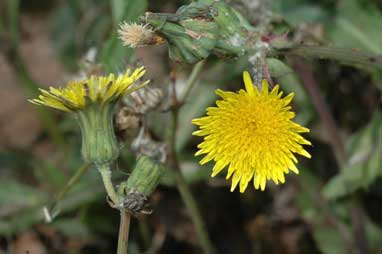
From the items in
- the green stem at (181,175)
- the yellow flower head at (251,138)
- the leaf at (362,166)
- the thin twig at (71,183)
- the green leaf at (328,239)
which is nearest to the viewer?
the yellow flower head at (251,138)

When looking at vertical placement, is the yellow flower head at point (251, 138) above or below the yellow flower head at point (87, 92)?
below

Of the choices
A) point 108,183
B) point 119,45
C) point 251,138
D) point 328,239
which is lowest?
point 328,239

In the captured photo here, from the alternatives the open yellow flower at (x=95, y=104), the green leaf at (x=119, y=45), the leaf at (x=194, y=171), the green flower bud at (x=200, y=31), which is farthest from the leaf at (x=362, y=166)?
the open yellow flower at (x=95, y=104)

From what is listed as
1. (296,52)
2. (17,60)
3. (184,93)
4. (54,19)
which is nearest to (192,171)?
(184,93)

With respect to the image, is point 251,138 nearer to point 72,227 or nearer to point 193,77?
point 193,77

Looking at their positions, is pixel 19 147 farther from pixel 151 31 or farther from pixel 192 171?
pixel 151 31

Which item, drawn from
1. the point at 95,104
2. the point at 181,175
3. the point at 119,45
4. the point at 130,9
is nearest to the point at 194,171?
the point at 181,175

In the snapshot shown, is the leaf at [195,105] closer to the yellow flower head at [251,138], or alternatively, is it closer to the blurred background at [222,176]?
the blurred background at [222,176]
